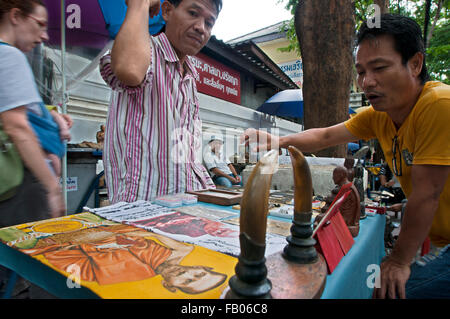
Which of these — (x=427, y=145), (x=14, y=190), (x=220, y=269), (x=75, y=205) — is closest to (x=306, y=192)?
(x=220, y=269)

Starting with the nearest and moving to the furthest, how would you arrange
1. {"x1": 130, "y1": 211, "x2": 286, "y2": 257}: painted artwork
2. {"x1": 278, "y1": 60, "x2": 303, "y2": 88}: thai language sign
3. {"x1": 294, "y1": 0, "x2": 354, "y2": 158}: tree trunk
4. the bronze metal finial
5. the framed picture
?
the bronze metal finial, {"x1": 130, "y1": 211, "x2": 286, "y2": 257}: painted artwork, the framed picture, {"x1": 294, "y1": 0, "x2": 354, "y2": 158}: tree trunk, {"x1": 278, "y1": 60, "x2": 303, "y2": 88}: thai language sign

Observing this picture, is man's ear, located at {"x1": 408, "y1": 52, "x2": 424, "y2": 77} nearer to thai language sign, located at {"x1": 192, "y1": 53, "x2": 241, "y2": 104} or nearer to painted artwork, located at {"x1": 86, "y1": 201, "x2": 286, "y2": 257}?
painted artwork, located at {"x1": 86, "y1": 201, "x2": 286, "y2": 257}

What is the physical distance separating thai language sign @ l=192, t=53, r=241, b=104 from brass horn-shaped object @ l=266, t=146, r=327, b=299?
22.5 feet

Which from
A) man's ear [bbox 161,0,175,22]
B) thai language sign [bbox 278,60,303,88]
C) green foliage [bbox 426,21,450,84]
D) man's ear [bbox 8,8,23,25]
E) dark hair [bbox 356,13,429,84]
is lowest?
dark hair [bbox 356,13,429,84]

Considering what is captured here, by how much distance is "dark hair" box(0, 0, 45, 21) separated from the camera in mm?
1351

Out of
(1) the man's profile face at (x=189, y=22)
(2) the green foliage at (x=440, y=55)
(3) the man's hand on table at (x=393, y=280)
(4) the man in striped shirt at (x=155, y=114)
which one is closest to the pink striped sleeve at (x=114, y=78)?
(4) the man in striped shirt at (x=155, y=114)

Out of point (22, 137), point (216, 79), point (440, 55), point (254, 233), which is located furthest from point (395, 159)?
point (440, 55)

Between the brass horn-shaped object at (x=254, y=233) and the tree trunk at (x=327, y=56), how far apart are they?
3.31 meters

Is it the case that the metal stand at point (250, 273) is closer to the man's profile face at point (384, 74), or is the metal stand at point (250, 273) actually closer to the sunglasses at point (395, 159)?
the man's profile face at point (384, 74)

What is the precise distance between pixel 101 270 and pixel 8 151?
89 cm

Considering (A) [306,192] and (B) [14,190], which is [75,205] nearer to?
(B) [14,190]

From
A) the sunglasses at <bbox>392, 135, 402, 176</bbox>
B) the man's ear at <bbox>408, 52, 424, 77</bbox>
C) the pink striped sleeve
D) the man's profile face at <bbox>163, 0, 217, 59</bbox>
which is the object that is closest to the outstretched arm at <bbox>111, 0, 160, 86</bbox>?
the pink striped sleeve

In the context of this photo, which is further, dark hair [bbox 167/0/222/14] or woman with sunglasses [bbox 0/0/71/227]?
dark hair [bbox 167/0/222/14]

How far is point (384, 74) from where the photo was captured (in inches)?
47.9
